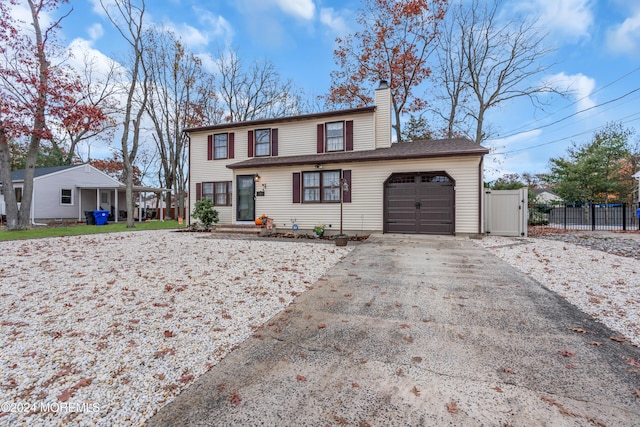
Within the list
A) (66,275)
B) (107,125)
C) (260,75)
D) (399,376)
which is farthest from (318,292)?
(107,125)

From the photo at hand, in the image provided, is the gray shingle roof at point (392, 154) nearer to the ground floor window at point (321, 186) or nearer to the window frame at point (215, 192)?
the ground floor window at point (321, 186)

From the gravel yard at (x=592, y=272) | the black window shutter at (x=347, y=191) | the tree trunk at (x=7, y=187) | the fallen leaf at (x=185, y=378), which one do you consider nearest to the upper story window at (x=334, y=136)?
the black window shutter at (x=347, y=191)

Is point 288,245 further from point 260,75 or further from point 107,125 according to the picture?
point 107,125

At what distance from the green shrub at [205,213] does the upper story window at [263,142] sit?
3.28 m

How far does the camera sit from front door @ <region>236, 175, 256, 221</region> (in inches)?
503

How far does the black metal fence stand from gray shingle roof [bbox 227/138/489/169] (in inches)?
332

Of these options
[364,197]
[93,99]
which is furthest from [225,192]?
[93,99]

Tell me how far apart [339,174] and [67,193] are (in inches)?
793

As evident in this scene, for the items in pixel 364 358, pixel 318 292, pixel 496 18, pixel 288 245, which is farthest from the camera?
pixel 496 18

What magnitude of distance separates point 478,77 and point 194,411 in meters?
22.5

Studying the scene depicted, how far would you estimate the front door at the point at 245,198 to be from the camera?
12766 mm

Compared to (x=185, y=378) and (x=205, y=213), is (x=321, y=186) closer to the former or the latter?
(x=205, y=213)

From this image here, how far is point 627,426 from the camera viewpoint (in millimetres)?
1702

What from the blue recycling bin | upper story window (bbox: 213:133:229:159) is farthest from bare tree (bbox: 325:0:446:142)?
the blue recycling bin
